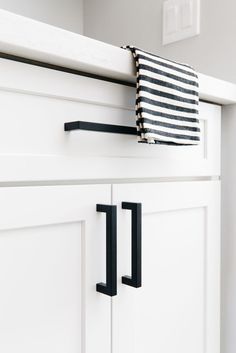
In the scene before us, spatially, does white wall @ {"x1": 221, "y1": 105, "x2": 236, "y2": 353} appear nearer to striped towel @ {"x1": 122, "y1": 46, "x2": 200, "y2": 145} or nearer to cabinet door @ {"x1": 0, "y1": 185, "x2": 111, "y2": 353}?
striped towel @ {"x1": 122, "y1": 46, "x2": 200, "y2": 145}

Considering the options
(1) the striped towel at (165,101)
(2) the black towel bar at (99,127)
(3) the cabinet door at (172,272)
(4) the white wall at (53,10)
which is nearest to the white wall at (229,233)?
(3) the cabinet door at (172,272)

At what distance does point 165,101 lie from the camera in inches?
26.3

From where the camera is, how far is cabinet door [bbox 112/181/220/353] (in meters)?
0.68

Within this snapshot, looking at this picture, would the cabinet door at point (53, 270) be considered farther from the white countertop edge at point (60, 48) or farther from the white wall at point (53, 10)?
the white wall at point (53, 10)

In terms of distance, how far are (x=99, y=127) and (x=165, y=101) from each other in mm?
146

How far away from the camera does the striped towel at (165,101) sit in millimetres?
625

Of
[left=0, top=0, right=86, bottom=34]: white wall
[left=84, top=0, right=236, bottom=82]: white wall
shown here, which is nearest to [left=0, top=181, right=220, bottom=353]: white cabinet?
[left=84, top=0, right=236, bottom=82]: white wall

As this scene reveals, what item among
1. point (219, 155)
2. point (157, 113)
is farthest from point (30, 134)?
point (219, 155)

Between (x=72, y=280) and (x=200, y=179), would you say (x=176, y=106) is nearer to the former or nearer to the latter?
(x=200, y=179)

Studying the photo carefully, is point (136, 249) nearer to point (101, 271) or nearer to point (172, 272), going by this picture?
point (101, 271)

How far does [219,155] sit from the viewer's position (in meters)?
0.94

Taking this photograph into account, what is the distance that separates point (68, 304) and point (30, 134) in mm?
274

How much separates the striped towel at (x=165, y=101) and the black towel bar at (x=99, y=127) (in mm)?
27

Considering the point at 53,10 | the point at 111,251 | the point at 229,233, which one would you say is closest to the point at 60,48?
the point at 111,251
